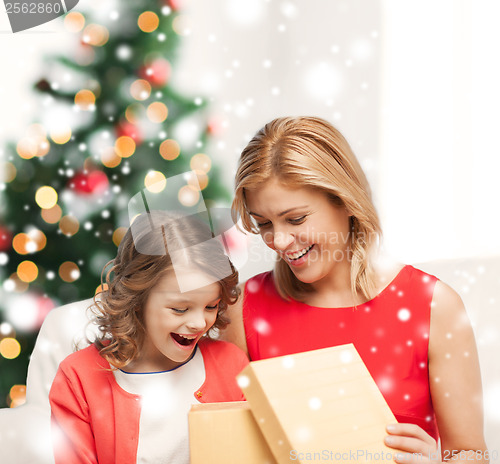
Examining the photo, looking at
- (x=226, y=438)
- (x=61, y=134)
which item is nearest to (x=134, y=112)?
(x=61, y=134)

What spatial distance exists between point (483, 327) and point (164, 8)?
3.73 ft

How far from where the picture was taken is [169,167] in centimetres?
149

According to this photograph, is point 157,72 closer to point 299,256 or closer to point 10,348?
point 299,256

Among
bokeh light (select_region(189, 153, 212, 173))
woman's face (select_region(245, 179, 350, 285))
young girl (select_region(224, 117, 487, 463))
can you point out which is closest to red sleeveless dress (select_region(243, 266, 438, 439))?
young girl (select_region(224, 117, 487, 463))

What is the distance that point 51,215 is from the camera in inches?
56.9

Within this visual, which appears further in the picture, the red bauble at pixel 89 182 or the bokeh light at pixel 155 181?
the red bauble at pixel 89 182

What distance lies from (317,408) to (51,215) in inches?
37.6

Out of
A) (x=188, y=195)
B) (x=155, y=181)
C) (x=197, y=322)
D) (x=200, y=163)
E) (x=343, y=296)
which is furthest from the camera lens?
(x=200, y=163)

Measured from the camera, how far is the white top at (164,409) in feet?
3.11

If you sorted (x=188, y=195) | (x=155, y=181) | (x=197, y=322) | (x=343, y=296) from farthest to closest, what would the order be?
(x=155, y=181), (x=188, y=195), (x=343, y=296), (x=197, y=322)

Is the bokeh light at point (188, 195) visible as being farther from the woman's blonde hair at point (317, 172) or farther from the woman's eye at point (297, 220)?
the woman's eye at point (297, 220)

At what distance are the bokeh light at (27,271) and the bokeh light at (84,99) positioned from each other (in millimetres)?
424

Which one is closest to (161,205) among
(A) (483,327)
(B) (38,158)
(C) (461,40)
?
(B) (38,158)

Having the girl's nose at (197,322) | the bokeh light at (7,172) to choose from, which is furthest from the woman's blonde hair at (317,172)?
the bokeh light at (7,172)
